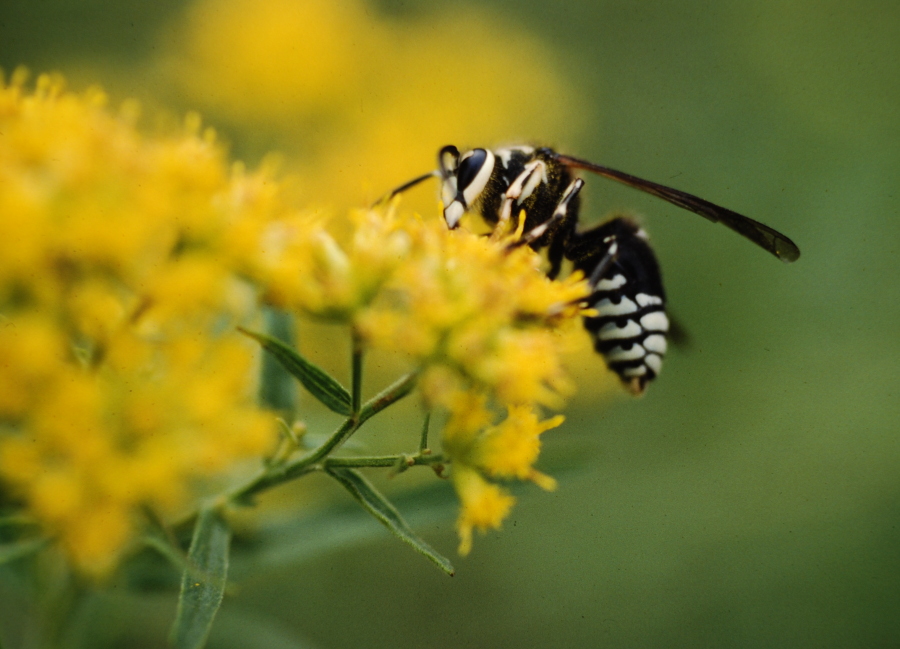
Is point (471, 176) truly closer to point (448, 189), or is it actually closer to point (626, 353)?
point (448, 189)

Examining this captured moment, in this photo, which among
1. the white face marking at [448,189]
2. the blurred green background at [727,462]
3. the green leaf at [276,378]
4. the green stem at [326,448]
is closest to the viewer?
the green stem at [326,448]

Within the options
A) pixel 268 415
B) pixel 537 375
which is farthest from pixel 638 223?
pixel 268 415

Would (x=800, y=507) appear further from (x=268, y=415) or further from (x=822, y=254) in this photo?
(x=268, y=415)

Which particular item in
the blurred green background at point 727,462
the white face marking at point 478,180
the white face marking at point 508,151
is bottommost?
the blurred green background at point 727,462

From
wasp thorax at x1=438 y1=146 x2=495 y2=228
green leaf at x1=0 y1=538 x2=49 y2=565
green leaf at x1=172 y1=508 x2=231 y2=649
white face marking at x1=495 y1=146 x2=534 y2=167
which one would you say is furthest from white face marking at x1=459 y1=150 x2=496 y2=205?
Answer: green leaf at x1=0 y1=538 x2=49 y2=565

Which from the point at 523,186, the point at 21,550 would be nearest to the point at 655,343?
the point at 523,186

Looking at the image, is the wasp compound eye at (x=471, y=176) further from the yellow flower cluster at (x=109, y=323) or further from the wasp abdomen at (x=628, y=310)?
the yellow flower cluster at (x=109, y=323)

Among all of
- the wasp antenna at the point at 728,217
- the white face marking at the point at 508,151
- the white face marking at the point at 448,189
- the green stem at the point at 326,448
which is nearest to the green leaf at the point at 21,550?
the green stem at the point at 326,448
